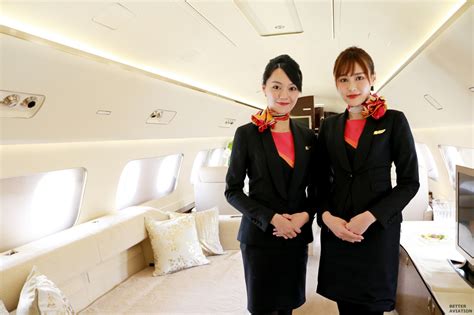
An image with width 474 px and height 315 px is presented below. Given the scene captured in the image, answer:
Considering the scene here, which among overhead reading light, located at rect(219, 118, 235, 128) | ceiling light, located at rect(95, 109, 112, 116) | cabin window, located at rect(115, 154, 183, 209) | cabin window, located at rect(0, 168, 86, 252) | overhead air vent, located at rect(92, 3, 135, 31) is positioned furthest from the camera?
overhead reading light, located at rect(219, 118, 235, 128)

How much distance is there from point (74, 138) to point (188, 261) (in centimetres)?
130

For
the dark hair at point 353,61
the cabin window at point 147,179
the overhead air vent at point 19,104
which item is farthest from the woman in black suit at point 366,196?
the cabin window at point 147,179

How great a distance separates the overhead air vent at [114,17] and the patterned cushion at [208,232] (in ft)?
6.30

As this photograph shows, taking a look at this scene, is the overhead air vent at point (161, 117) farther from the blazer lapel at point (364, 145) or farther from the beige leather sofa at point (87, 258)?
the blazer lapel at point (364, 145)

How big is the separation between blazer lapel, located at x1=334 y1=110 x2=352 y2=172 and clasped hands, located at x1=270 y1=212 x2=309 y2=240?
24cm

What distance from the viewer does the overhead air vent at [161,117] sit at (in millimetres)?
2838

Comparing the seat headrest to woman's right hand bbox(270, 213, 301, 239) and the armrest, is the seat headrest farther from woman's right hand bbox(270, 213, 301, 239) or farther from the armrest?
woman's right hand bbox(270, 213, 301, 239)

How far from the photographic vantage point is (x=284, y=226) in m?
1.21

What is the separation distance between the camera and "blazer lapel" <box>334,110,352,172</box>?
121 centimetres

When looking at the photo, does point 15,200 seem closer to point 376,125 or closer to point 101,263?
point 101,263

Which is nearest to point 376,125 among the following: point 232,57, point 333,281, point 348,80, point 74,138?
point 348,80

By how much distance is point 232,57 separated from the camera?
2467 mm

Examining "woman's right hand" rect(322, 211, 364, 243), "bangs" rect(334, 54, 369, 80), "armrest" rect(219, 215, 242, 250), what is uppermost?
"bangs" rect(334, 54, 369, 80)

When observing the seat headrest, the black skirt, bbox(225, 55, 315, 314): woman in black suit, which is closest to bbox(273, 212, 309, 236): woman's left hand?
bbox(225, 55, 315, 314): woman in black suit
